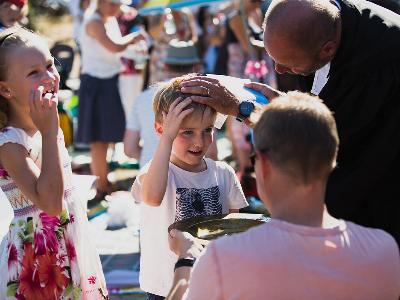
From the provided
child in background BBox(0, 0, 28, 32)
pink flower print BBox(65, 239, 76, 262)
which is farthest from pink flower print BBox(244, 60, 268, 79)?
pink flower print BBox(65, 239, 76, 262)

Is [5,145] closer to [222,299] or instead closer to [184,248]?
[184,248]

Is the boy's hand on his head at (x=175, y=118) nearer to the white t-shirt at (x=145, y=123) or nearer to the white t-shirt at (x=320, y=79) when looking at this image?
the white t-shirt at (x=320, y=79)

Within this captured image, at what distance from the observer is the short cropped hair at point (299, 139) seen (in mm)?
1877

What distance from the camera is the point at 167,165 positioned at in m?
2.77

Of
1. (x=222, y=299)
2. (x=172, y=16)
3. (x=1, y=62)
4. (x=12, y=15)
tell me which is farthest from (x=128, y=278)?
(x=172, y=16)

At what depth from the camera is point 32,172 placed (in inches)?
104

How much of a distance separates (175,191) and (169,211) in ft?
0.27

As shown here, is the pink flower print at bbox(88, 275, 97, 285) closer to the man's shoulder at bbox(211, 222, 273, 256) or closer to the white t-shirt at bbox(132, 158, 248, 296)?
the white t-shirt at bbox(132, 158, 248, 296)

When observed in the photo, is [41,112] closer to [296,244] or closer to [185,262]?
[185,262]

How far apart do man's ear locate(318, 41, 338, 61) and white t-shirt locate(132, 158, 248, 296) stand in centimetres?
68

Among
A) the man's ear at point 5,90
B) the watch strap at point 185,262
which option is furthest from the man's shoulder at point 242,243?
the man's ear at point 5,90

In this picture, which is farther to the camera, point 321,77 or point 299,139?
point 321,77

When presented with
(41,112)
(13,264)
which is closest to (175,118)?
(41,112)

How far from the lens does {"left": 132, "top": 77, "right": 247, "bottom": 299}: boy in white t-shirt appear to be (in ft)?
9.39
